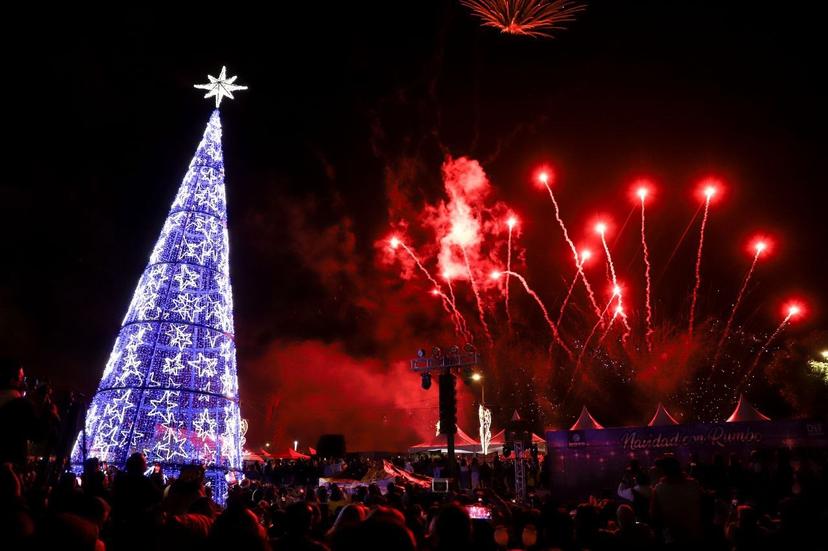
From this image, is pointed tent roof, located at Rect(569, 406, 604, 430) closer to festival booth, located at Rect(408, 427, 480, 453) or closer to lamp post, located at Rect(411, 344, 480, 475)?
lamp post, located at Rect(411, 344, 480, 475)

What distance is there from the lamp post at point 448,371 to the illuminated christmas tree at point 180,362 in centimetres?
614

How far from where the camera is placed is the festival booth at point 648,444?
15.7 meters

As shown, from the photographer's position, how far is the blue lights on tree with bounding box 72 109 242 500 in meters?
14.4

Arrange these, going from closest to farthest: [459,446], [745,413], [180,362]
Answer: [180,362]
[745,413]
[459,446]

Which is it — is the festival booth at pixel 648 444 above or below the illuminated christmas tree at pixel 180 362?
below

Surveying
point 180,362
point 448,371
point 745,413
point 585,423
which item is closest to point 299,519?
point 180,362

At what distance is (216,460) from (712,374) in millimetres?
35865

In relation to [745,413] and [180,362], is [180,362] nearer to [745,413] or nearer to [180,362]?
[180,362]

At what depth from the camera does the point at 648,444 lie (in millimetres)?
17062

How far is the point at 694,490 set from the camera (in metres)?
5.58

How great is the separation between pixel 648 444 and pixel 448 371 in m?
6.74

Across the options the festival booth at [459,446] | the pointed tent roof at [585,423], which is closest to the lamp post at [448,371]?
the pointed tent roof at [585,423]

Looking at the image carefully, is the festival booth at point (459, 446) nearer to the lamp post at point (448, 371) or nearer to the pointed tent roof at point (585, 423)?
the pointed tent roof at point (585, 423)

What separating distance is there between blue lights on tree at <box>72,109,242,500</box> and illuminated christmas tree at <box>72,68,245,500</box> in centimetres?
3
